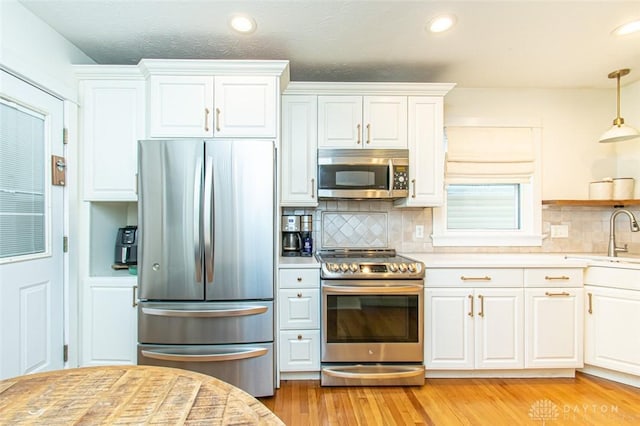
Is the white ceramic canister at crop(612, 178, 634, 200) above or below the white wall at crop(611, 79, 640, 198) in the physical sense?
below

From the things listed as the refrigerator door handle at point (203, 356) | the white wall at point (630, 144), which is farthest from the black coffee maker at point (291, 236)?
the white wall at point (630, 144)

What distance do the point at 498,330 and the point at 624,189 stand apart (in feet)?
5.62

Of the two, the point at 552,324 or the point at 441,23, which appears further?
the point at 552,324

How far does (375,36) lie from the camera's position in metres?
2.10

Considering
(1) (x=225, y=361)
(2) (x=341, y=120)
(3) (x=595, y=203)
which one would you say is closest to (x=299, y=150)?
(2) (x=341, y=120)

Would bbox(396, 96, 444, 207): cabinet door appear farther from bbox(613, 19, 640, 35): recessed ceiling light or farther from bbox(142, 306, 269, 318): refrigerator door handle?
bbox(142, 306, 269, 318): refrigerator door handle

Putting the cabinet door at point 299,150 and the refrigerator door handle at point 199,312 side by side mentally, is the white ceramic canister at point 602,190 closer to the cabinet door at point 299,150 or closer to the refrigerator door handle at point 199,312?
the cabinet door at point 299,150

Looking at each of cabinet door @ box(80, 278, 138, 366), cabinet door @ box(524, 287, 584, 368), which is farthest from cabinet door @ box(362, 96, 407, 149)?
cabinet door @ box(80, 278, 138, 366)

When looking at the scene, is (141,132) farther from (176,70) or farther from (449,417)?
(449,417)

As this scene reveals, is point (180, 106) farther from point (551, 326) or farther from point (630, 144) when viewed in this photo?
point (630, 144)

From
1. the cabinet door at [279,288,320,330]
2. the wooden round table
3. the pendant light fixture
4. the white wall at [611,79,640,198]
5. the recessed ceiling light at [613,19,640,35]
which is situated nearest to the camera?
the wooden round table

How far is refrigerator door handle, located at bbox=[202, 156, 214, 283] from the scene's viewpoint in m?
1.99

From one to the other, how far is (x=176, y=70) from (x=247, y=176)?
2.96 ft

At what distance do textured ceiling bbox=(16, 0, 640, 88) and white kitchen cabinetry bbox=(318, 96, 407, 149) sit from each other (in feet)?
0.93
